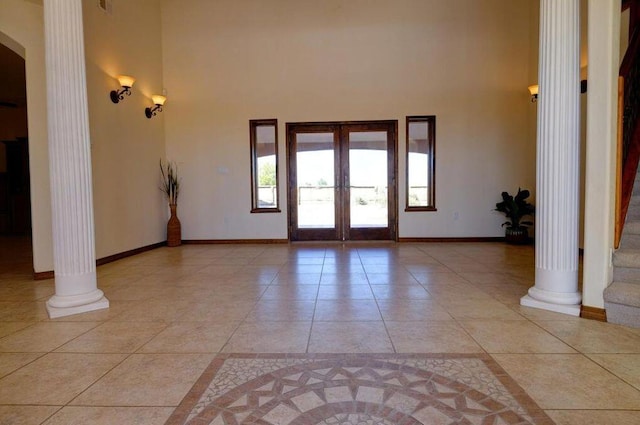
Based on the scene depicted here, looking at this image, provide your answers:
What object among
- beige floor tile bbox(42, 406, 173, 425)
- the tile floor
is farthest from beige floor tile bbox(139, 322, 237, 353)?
beige floor tile bbox(42, 406, 173, 425)

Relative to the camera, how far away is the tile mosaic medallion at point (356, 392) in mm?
1439

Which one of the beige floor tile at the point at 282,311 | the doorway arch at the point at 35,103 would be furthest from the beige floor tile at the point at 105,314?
the doorway arch at the point at 35,103

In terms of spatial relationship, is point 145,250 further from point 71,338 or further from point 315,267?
point 71,338

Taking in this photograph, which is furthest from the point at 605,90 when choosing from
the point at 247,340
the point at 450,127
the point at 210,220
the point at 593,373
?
the point at 210,220

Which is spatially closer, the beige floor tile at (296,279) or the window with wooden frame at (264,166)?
the beige floor tile at (296,279)

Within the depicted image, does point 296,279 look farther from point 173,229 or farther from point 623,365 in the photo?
point 173,229

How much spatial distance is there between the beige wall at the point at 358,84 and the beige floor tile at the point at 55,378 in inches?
184

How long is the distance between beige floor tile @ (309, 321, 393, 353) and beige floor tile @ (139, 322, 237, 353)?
0.61 meters

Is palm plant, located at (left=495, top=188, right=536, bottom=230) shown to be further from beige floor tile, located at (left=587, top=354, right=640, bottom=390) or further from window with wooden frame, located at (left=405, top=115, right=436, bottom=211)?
beige floor tile, located at (left=587, top=354, right=640, bottom=390)

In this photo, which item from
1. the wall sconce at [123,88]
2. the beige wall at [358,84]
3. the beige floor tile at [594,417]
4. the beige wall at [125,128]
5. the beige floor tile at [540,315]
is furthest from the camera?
the beige wall at [358,84]

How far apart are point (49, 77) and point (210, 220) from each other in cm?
411

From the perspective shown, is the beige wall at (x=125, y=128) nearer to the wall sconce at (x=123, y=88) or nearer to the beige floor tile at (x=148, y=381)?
the wall sconce at (x=123, y=88)

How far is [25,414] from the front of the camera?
4.97 feet

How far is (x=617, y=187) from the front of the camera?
2426 mm
